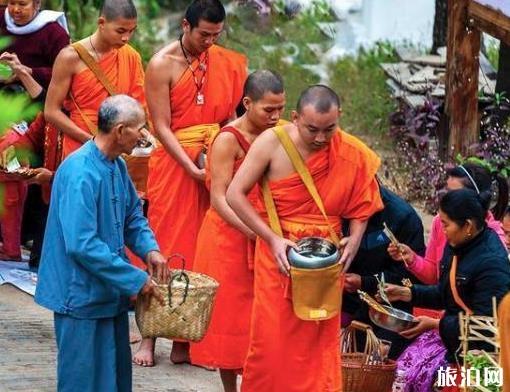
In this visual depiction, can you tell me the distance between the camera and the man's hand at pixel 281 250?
234 inches

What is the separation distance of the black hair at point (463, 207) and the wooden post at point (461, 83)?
15.6 feet

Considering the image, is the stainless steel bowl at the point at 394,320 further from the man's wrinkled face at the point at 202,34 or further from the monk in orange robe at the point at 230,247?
the man's wrinkled face at the point at 202,34

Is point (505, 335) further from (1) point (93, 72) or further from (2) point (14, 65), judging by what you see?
(2) point (14, 65)

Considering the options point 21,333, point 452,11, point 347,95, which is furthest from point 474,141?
Answer: point 21,333

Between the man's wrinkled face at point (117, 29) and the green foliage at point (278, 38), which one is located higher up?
the green foliage at point (278, 38)

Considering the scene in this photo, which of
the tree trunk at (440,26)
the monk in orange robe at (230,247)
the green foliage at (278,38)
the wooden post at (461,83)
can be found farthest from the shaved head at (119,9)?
the green foliage at (278,38)

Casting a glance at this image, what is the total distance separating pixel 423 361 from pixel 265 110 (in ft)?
4.63

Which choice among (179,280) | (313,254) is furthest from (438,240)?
(179,280)

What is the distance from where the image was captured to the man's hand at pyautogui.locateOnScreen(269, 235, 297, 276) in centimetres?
595

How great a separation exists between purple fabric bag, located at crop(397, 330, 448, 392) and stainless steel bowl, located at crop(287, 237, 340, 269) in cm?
71

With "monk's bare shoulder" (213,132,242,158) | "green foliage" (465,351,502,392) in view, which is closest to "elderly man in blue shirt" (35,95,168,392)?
"monk's bare shoulder" (213,132,242,158)

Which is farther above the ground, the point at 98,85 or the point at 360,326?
the point at 98,85

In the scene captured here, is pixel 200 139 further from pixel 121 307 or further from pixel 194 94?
pixel 121 307

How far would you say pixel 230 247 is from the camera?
6707 mm
